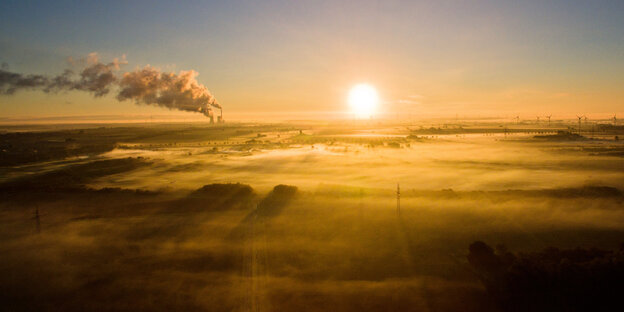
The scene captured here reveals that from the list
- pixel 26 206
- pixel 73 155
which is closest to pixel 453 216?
pixel 26 206

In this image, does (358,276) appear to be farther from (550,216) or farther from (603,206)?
(603,206)

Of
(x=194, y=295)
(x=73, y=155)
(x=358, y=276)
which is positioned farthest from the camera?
(x=73, y=155)

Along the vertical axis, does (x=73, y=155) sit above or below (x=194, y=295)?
above

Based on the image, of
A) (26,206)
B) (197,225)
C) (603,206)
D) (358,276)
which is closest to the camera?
(358,276)

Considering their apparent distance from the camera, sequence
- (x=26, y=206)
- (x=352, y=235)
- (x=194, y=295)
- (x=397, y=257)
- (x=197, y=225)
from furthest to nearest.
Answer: (x=26, y=206) < (x=197, y=225) < (x=352, y=235) < (x=397, y=257) < (x=194, y=295)

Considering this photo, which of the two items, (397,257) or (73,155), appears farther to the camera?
(73,155)

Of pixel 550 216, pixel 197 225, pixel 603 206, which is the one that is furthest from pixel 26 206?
pixel 603 206

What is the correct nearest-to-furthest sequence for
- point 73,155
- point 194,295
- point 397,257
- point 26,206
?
point 194,295, point 397,257, point 26,206, point 73,155

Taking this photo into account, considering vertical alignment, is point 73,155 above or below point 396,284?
above

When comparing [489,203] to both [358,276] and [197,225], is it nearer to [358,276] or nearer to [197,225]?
[358,276]
